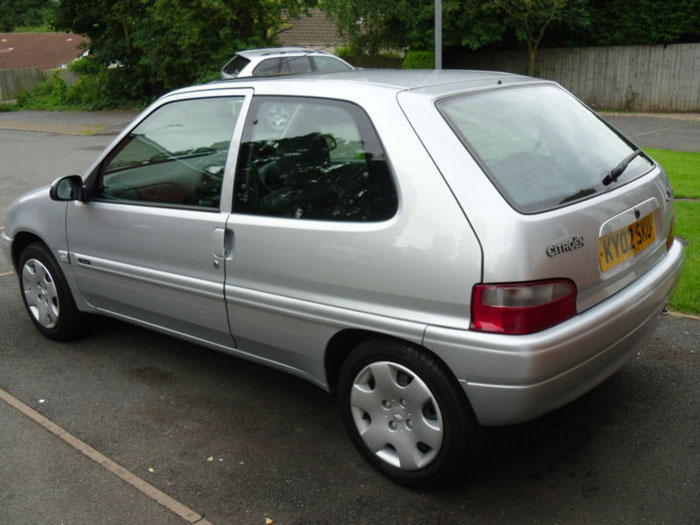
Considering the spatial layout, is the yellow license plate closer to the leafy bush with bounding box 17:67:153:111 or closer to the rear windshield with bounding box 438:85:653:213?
the rear windshield with bounding box 438:85:653:213

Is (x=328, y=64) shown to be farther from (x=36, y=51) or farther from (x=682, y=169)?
(x=36, y=51)

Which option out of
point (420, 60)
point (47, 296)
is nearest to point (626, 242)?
point (47, 296)

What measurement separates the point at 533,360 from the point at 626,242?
33.5 inches

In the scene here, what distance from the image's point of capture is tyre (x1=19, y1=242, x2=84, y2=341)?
4.96 meters

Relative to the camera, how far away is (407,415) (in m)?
3.22

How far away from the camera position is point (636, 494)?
321 cm

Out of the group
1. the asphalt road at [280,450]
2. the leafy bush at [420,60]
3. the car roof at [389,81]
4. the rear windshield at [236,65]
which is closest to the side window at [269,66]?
the rear windshield at [236,65]

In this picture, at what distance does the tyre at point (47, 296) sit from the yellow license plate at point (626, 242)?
342cm

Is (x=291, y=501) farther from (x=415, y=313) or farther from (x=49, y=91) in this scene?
(x=49, y=91)

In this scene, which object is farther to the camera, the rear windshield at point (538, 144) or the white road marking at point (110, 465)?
the white road marking at point (110, 465)

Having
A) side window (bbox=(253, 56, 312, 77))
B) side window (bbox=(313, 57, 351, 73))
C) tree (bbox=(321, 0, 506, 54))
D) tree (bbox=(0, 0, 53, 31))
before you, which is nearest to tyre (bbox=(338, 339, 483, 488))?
side window (bbox=(253, 56, 312, 77))

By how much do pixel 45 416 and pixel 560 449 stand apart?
2743 millimetres

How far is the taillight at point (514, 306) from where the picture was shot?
284 cm

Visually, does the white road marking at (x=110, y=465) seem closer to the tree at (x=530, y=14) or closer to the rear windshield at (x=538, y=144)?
the rear windshield at (x=538, y=144)
